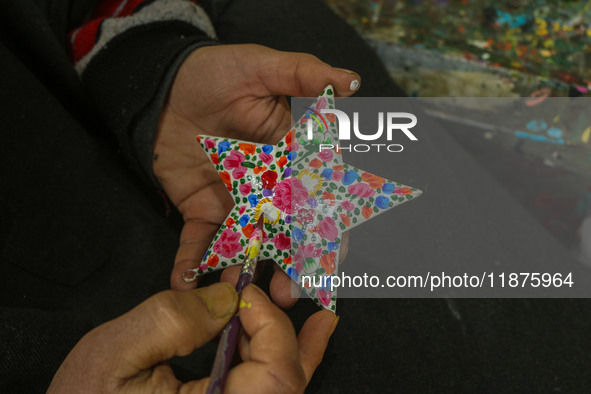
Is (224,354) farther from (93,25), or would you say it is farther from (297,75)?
(93,25)

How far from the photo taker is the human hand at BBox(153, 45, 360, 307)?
2.21 feet

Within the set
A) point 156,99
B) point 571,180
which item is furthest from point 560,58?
point 156,99

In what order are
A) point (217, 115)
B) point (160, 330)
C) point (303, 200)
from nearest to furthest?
point (160, 330) → point (303, 200) → point (217, 115)

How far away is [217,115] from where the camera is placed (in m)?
0.79

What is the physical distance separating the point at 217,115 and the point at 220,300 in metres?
0.39

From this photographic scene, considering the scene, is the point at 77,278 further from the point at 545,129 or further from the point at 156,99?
the point at 545,129

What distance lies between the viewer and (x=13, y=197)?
2.35ft

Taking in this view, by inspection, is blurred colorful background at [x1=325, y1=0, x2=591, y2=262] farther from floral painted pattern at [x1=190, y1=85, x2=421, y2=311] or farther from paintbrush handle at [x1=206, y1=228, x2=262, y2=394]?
paintbrush handle at [x1=206, y1=228, x2=262, y2=394]

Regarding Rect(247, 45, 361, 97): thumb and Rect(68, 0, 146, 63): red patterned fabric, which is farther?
Rect(68, 0, 146, 63): red patterned fabric

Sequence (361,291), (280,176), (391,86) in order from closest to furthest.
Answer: (280,176) → (361,291) → (391,86)

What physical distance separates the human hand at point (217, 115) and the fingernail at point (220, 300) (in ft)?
0.41

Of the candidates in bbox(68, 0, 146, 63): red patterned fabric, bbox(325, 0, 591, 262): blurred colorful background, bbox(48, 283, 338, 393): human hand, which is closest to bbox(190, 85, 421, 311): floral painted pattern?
bbox(48, 283, 338, 393): human hand

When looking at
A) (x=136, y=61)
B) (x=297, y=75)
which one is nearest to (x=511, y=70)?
(x=297, y=75)

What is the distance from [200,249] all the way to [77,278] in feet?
0.73
